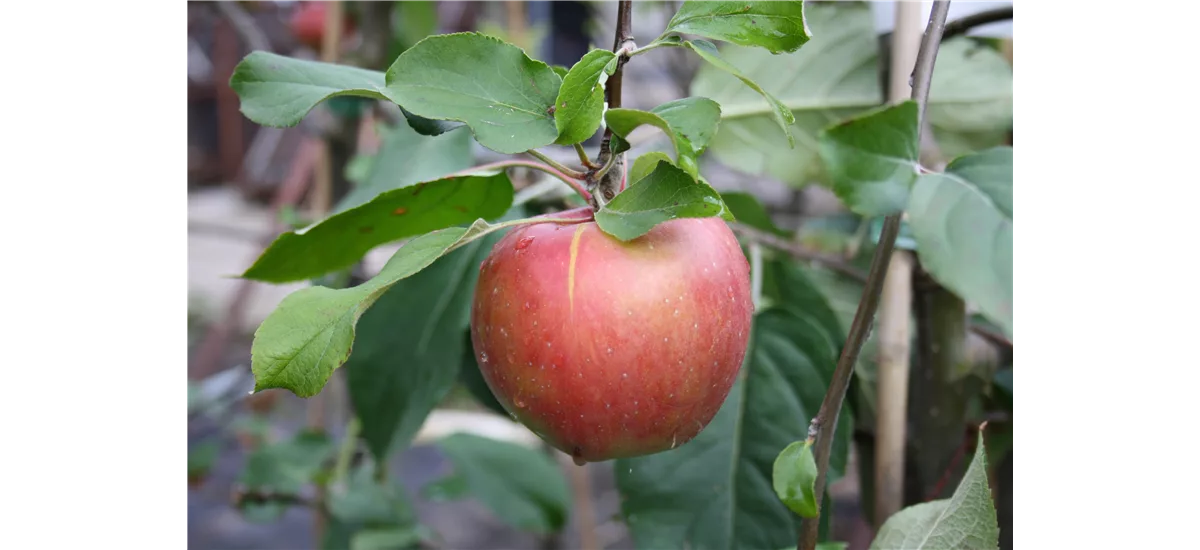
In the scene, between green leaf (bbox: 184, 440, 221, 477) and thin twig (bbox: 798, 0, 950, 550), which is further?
green leaf (bbox: 184, 440, 221, 477)

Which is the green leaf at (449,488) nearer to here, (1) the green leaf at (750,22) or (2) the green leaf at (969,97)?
(2) the green leaf at (969,97)

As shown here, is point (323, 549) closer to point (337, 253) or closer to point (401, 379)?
point (401, 379)

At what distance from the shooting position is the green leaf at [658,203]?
0.24m

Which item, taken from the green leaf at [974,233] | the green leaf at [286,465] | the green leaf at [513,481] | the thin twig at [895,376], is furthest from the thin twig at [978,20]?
the green leaf at [286,465]

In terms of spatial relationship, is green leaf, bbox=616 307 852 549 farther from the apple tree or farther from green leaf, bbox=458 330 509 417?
green leaf, bbox=458 330 509 417

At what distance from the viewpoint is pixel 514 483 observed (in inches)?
38.8

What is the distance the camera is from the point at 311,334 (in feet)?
0.77

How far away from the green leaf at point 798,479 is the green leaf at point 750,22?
132 mm

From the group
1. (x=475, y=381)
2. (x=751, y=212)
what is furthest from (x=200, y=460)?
A: (x=751, y=212)

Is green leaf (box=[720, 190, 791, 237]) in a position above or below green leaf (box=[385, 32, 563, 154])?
below

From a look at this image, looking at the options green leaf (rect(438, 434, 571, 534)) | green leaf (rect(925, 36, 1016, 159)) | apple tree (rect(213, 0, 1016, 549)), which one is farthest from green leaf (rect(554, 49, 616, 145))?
green leaf (rect(438, 434, 571, 534))

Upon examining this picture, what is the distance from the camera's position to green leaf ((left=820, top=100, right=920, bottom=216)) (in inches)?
13.8

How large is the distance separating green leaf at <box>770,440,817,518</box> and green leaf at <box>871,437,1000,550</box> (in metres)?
0.05

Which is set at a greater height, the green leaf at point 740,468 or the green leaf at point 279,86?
the green leaf at point 279,86
